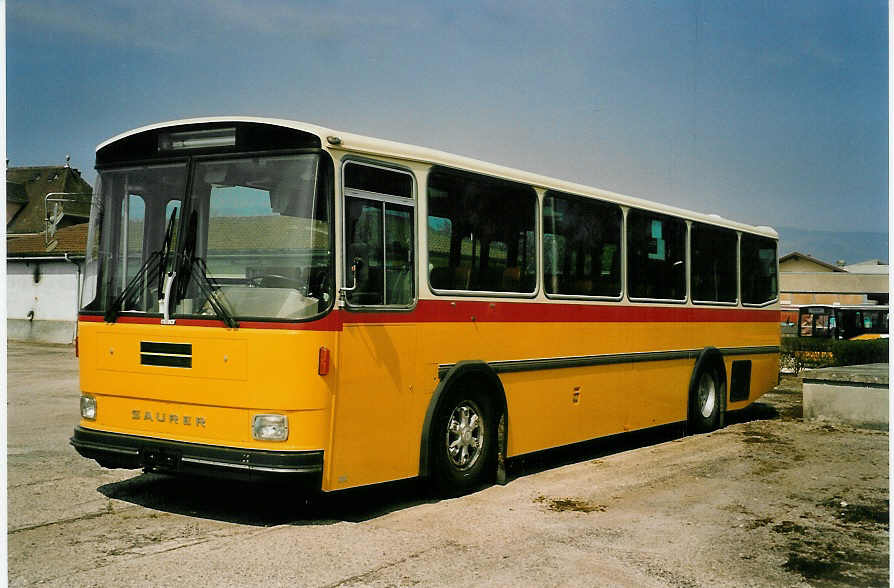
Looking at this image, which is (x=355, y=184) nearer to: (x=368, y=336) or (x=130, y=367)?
(x=368, y=336)

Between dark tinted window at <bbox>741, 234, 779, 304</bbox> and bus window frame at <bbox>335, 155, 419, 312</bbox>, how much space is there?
7932 millimetres

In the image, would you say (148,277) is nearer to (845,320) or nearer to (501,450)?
(501,450)

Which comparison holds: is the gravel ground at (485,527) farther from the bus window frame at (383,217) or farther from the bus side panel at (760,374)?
the bus side panel at (760,374)

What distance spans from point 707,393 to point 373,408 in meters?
7.31

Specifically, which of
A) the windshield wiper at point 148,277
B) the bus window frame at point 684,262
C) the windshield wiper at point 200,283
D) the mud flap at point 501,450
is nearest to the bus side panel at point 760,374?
the bus window frame at point 684,262

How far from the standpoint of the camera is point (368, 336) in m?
7.12

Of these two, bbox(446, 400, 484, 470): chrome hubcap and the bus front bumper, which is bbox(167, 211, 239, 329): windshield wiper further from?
bbox(446, 400, 484, 470): chrome hubcap

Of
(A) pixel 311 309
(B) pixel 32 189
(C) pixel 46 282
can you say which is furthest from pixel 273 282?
(B) pixel 32 189

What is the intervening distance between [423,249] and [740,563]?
3342mm

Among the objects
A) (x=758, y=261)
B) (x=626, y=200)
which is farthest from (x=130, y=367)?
(x=758, y=261)

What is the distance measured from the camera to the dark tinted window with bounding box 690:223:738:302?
1282 cm

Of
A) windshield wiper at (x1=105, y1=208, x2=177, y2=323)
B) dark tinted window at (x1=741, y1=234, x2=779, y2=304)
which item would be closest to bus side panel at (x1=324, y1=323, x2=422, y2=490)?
windshield wiper at (x1=105, y1=208, x2=177, y2=323)

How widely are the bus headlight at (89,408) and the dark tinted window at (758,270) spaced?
32.2ft

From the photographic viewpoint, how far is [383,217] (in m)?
7.38
